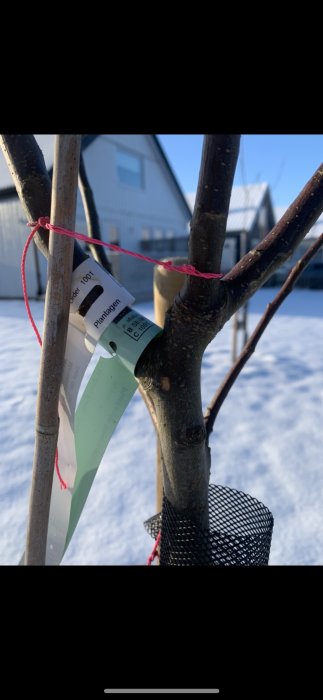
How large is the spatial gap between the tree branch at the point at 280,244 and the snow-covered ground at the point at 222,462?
1274mm

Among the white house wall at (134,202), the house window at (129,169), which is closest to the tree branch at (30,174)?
the white house wall at (134,202)

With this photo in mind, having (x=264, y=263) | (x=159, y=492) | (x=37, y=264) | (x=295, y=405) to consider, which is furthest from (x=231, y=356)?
(x=37, y=264)

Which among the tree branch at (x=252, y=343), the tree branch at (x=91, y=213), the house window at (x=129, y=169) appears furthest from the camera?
the house window at (x=129, y=169)

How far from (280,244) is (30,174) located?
0.46 meters

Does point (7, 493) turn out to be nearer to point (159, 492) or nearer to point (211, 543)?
point (159, 492)

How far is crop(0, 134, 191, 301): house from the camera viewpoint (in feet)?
29.5

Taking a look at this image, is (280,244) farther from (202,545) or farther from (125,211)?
(125,211)

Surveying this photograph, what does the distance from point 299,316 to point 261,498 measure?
6.41 metres

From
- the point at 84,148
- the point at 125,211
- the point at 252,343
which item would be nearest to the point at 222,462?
the point at 252,343

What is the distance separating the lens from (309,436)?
258cm

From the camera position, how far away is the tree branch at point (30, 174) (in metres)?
0.63

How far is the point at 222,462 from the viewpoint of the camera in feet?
7.45

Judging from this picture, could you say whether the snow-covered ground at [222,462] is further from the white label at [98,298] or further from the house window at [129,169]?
the house window at [129,169]

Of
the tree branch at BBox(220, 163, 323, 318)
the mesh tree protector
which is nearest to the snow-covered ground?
the mesh tree protector
